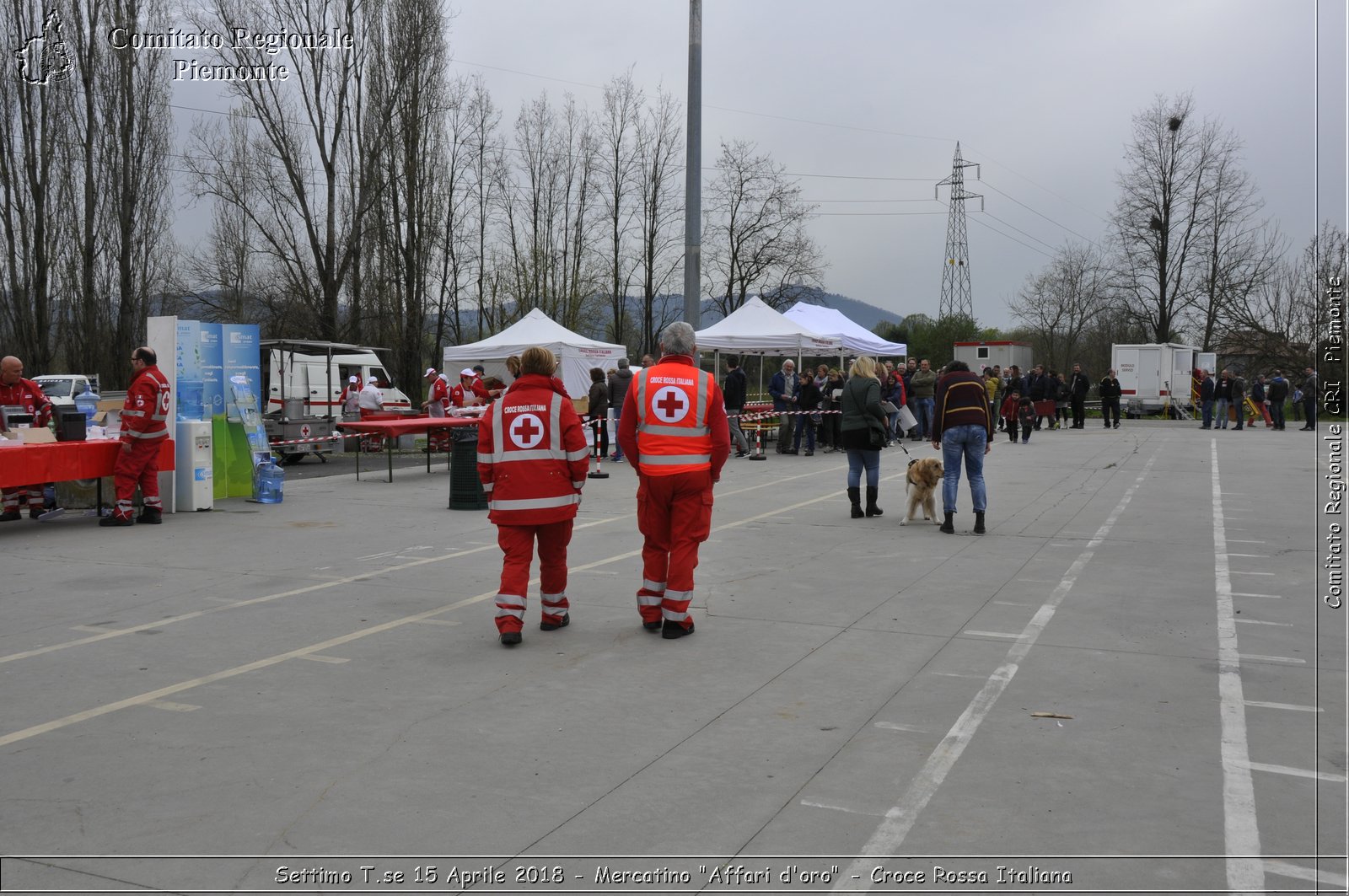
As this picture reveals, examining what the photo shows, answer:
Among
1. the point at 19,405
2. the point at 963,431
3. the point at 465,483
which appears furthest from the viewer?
the point at 465,483

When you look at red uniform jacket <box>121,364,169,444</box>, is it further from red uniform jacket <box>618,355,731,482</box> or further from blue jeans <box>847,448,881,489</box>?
blue jeans <box>847,448,881,489</box>

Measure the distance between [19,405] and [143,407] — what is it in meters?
→ 1.68

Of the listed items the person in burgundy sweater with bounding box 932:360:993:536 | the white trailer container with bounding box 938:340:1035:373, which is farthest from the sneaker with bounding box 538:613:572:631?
the white trailer container with bounding box 938:340:1035:373

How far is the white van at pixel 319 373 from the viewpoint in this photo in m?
26.8

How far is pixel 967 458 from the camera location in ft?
39.7

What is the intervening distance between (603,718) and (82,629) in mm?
4078

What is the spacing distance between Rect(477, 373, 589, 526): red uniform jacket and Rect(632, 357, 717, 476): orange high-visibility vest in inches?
18.1

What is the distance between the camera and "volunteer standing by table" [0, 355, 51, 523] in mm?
13039

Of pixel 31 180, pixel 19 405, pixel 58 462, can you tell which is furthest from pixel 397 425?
pixel 31 180

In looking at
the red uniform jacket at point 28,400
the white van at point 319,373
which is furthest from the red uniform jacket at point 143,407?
the white van at point 319,373

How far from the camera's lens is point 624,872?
147 inches

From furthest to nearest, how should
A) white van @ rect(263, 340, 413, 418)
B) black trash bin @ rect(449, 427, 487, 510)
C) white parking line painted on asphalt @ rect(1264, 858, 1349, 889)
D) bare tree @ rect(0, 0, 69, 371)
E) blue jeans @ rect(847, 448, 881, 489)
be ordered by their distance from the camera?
1. bare tree @ rect(0, 0, 69, 371)
2. white van @ rect(263, 340, 413, 418)
3. black trash bin @ rect(449, 427, 487, 510)
4. blue jeans @ rect(847, 448, 881, 489)
5. white parking line painted on asphalt @ rect(1264, 858, 1349, 889)

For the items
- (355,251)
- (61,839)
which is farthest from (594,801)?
(355,251)

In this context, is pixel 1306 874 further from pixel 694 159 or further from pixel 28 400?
pixel 694 159
